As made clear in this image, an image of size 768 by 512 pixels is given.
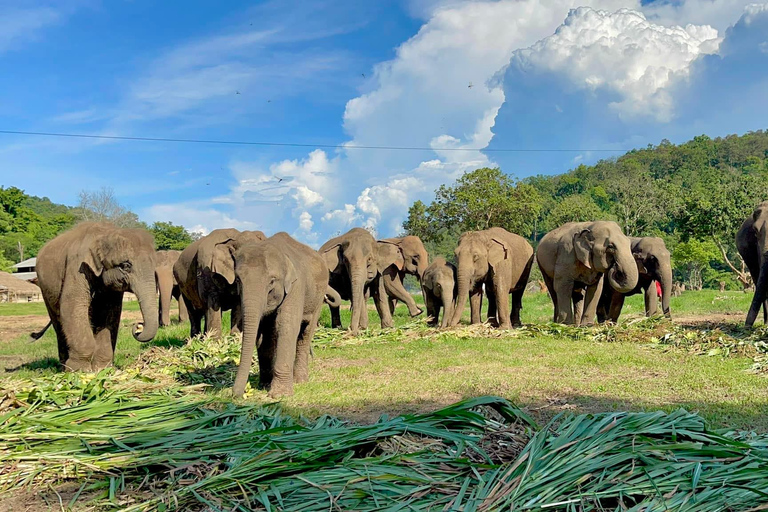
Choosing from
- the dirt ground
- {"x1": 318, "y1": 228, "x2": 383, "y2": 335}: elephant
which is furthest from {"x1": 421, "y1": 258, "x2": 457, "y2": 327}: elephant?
the dirt ground

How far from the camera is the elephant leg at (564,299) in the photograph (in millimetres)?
14234

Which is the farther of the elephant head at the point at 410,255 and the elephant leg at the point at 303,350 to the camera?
the elephant head at the point at 410,255

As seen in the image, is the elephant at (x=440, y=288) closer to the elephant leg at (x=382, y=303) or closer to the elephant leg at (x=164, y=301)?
the elephant leg at (x=382, y=303)

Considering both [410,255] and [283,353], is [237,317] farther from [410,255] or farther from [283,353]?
[410,255]

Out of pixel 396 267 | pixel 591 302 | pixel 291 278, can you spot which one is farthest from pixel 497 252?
pixel 291 278

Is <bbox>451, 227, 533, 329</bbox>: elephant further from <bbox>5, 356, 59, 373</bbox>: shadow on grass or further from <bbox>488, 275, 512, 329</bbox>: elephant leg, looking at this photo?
<bbox>5, 356, 59, 373</bbox>: shadow on grass

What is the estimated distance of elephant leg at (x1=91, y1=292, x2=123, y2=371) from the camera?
9.09m

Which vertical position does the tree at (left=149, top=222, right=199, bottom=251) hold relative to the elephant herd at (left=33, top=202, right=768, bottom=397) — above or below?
above

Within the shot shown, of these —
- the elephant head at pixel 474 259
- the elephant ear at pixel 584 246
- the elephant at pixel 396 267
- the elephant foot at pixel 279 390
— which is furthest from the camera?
the elephant at pixel 396 267

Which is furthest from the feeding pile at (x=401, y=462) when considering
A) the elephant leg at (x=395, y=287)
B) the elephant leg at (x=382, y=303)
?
the elephant leg at (x=395, y=287)

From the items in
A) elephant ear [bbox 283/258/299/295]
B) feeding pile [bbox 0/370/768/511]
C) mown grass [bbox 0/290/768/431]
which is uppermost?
elephant ear [bbox 283/258/299/295]

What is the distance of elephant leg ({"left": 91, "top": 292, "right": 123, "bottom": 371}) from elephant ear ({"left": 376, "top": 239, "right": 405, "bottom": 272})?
8.96 meters

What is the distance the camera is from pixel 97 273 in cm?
855

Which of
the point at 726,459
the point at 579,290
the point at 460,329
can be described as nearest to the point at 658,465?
the point at 726,459
